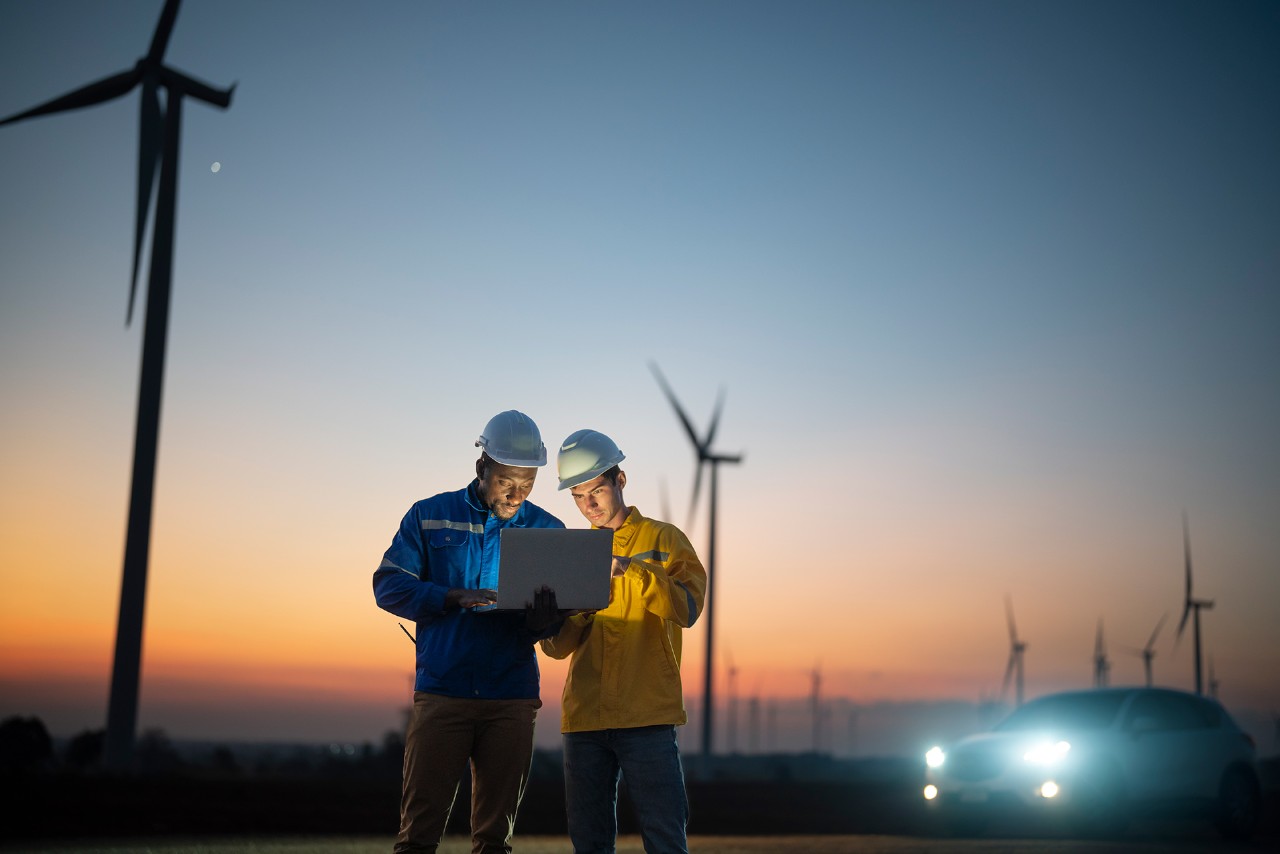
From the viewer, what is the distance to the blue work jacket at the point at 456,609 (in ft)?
15.1

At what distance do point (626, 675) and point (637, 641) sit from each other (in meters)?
0.13

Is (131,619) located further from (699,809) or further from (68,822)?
(699,809)

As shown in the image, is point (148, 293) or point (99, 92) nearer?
point (148, 293)

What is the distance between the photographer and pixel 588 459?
193 inches

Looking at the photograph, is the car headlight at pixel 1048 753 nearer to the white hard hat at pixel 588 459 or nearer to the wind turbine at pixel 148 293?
the white hard hat at pixel 588 459

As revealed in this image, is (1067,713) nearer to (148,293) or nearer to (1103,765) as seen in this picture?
(1103,765)

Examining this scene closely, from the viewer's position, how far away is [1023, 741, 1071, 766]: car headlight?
1216 cm

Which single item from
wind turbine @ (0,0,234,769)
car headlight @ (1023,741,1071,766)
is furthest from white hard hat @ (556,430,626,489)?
wind turbine @ (0,0,234,769)

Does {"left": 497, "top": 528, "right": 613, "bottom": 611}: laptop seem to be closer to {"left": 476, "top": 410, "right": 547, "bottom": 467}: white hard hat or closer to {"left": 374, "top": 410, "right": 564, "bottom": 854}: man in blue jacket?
{"left": 374, "top": 410, "right": 564, "bottom": 854}: man in blue jacket

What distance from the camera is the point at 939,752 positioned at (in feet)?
43.4

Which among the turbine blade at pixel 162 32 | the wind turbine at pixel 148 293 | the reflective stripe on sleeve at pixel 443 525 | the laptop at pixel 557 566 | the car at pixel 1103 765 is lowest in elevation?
the car at pixel 1103 765

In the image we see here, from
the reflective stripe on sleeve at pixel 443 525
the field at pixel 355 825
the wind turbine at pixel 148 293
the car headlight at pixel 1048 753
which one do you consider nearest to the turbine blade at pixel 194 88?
the wind turbine at pixel 148 293

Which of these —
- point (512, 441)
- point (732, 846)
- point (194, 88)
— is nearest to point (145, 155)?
Answer: point (194, 88)

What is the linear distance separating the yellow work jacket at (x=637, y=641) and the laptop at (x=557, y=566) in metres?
0.25
